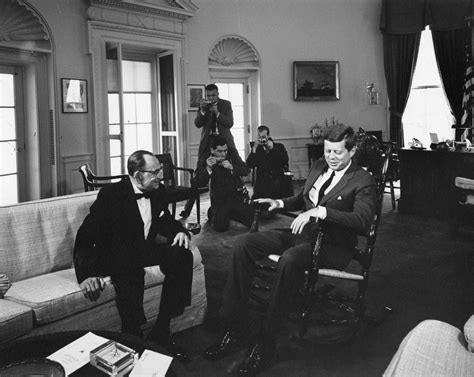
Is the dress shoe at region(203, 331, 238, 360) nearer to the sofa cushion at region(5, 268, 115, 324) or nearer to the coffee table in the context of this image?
the sofa cushion at region(5, 268, 115, 324)

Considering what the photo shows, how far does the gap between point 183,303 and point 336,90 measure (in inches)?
278

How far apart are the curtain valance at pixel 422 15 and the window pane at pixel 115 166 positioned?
5.44 m

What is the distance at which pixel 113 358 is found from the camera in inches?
62.9

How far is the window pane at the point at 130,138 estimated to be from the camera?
7164 mm

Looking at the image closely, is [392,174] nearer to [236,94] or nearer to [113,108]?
[236,94]

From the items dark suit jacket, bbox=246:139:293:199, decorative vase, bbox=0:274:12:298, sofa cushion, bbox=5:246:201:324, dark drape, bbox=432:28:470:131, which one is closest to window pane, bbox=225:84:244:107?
dark suit jacket, bbox=246:139:293:199

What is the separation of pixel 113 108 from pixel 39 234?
4.29m

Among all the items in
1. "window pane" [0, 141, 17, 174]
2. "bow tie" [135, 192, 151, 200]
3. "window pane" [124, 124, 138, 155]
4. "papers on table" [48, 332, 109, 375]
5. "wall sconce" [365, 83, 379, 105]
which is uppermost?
"wall sconce" [365, 83, 379, 105]

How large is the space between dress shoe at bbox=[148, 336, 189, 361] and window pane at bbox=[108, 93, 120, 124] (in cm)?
478

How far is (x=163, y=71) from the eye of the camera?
7.37 meters

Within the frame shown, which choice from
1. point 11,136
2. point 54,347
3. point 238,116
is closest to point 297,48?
point 238,116

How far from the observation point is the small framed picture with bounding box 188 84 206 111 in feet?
24.6

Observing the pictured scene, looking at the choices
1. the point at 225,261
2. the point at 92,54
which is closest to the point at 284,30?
the point at 92,54

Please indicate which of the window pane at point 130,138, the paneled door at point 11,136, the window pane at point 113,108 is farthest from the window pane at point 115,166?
the paneled door at point 11,136
